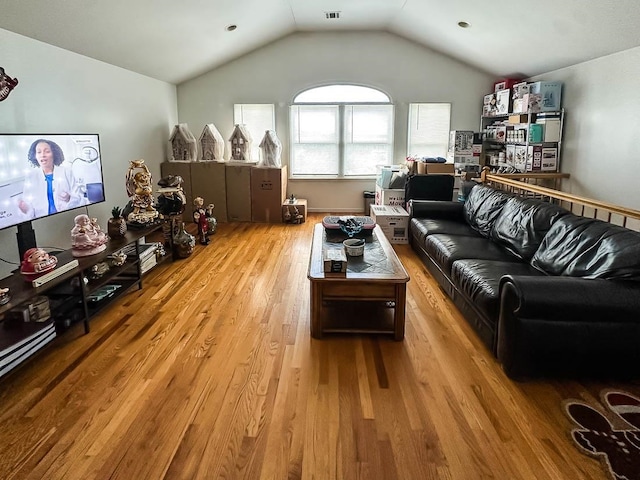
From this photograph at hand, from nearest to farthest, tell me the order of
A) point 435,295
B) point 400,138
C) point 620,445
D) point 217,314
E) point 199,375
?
point 620,445 < point 199,375 < point 217,314 < point 435,295 < point 400,138

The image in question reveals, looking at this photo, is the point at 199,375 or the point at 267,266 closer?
the point at 199,375

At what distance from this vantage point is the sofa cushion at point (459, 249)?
339 cm

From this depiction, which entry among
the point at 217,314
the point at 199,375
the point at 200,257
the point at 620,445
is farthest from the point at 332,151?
the point at 620,445

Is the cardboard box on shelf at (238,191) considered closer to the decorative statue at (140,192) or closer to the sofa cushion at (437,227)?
the decorative statue at (140,192)

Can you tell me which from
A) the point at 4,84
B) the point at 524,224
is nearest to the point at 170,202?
the point at 4,84

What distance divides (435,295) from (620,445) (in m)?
1.89

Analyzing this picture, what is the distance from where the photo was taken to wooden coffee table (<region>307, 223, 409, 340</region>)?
281 cm

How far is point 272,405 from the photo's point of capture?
2195 millimetres

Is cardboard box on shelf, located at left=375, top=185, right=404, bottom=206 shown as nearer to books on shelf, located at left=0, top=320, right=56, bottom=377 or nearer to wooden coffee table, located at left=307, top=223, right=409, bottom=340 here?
wooden coffee table, located at left=307, top=223, right=409, bottom=340

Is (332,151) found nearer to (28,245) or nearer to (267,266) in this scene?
(267,266)

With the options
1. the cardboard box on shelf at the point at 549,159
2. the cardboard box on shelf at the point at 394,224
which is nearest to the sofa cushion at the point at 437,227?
the cardboard box on shelf at the point at 394,224

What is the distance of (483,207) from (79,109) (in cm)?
406

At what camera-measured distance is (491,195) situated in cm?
431

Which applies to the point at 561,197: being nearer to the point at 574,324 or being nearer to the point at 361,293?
the point at 574,324
